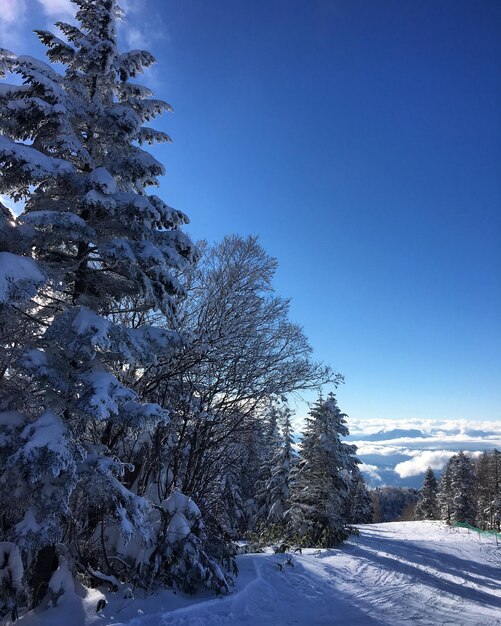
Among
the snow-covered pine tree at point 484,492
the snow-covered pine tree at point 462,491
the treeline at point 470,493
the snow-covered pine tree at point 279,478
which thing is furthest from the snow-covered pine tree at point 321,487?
the snow-covered pine tree at point 484,492

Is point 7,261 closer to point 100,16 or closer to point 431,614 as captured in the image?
point 100,16

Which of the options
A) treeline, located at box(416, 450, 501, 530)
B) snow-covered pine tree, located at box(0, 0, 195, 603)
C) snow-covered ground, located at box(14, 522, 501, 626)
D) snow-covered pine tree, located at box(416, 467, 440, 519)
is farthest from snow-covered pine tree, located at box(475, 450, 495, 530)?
snow-covered pine tree, located at box(0, 0, 195, 603)

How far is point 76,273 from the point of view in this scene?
6.26m

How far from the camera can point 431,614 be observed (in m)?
6.88

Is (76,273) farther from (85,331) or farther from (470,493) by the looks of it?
(470,493)

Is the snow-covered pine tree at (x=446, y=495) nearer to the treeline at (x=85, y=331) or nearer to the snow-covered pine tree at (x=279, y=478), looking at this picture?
the snow-covered pine tree at (x=279, y=478)

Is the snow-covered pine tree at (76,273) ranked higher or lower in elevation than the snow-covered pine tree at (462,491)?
higher

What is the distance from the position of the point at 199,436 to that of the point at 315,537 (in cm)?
773

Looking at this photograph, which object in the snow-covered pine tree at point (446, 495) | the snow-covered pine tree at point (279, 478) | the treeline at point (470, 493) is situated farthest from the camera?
the snow-covered pine tree at point (446, 495)

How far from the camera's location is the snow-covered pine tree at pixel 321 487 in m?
15.4

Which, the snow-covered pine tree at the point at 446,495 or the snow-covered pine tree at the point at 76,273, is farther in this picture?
the snow-covered pine tree at the point at 446,495

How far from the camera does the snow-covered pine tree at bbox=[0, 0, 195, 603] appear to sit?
4652 millimetres

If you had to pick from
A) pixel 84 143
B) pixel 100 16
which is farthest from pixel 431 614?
pixel 100 16

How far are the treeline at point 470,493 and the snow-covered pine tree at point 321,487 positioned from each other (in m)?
25.9
